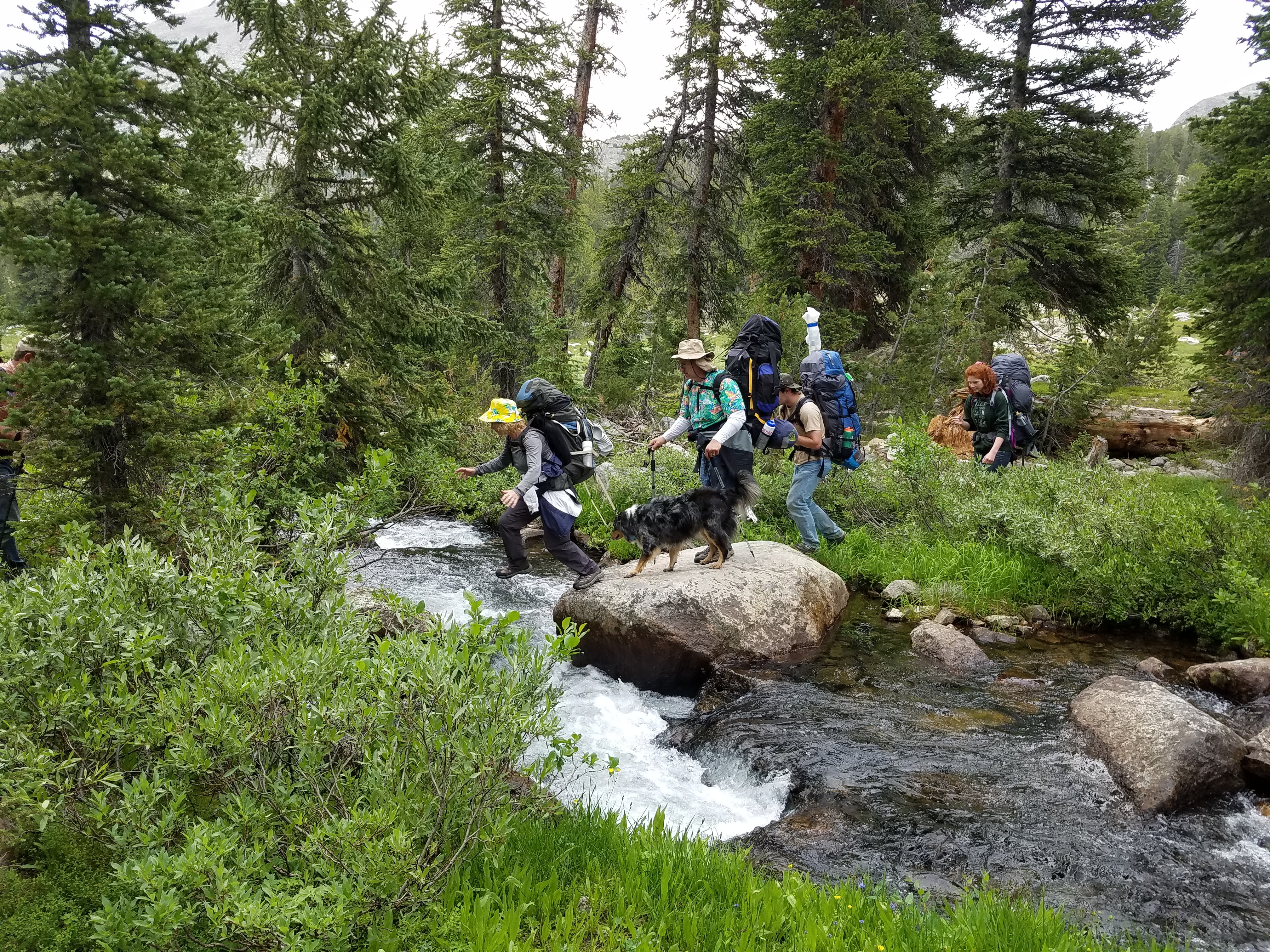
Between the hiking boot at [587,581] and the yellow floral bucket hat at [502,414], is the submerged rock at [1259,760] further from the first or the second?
the yellow floral bucket hat at [502,414]

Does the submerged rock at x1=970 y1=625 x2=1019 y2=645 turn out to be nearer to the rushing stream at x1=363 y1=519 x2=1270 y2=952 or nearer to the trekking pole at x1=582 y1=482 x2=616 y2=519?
the rushing stream at x1=363 y1=519 x2=1270 y2=952

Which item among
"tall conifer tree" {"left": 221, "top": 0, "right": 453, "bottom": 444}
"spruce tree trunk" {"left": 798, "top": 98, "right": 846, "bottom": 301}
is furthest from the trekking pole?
"spruce tree trunk" {"left": 798, "top": 98, "right": 846, "bottom": 301}

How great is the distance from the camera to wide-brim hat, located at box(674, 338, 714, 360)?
26.1 ft

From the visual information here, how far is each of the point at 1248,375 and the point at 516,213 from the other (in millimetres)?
15142

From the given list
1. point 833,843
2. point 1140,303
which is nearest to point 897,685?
point 833,843

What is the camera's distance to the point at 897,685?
684 centimetres

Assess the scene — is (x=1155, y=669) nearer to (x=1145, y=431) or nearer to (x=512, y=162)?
(x=1145, y=431)

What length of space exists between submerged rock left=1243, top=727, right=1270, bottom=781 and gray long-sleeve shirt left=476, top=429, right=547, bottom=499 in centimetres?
629

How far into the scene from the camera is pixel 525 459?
7738 mm

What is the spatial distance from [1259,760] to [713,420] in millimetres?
5502

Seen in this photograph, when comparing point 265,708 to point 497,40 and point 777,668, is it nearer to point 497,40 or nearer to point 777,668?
point 777,668

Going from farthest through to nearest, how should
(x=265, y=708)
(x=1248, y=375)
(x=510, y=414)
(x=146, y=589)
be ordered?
1. (x=1248, y=375)
2. (x=510, y=414)
3. (x=146, y=589)
4. (x=265, y=708)

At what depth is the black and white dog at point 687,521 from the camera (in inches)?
310

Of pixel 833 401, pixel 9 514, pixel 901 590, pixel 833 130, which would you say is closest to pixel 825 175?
pixel 833 130
